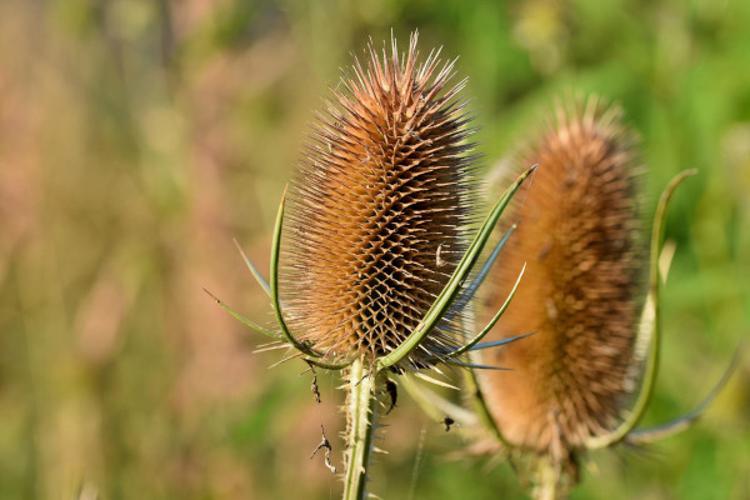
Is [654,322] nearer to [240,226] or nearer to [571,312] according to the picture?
[571,312]

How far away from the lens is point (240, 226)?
19.1ft

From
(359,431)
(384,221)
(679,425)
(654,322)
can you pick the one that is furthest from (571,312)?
(359,431)

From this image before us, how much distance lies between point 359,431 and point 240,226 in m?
3.87

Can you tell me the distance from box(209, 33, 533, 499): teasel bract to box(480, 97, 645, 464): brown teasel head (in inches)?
25.6

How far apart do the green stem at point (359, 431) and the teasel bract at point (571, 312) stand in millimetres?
838

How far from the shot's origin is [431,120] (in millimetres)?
2174

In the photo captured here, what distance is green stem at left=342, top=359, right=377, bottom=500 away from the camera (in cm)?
202

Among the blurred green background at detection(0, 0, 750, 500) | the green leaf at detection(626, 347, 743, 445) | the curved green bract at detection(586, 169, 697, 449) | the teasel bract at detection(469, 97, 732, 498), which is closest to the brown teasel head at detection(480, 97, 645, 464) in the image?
the teasel bract at detection(469, 97, 732, 498)

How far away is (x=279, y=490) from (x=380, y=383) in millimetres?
3179

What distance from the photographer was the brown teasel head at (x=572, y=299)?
9.46ft

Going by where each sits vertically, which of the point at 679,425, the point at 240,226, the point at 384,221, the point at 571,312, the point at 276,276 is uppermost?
the point at 240,226

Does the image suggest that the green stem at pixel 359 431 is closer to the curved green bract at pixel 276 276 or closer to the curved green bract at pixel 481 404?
the curved green bract at pixel 276 276

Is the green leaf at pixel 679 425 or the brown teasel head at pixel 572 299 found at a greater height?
the brown teasel head at pixel 572 299

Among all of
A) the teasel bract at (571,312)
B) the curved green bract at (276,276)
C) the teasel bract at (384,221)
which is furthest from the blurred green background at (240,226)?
the curved green bract at (276,276)
